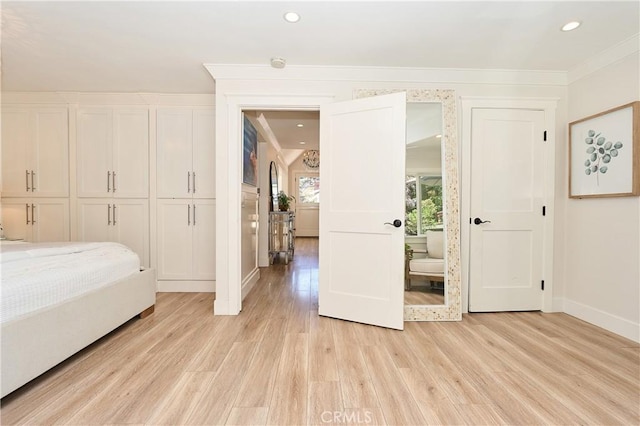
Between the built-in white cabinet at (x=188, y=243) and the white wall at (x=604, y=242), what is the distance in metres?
3.95

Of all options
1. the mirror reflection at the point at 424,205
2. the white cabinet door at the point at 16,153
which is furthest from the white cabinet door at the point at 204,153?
the mirror reflection at the point at 424,205

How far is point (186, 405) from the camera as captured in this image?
150 cm

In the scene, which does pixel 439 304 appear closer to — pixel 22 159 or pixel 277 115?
pixel 277 115

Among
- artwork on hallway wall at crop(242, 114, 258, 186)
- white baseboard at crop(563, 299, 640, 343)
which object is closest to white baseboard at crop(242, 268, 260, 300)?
artwork on hallway wall at crop(242, 114, 258, 186)

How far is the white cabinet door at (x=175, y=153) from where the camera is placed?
11.4 ft

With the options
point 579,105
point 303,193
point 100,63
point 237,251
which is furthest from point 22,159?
point 303,193

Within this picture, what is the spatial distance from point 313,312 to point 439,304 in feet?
4.06

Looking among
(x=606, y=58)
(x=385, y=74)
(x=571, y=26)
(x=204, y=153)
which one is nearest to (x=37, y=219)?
(x=204, y=153)

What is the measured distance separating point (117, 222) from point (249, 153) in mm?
1847

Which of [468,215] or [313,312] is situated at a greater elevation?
[468,215]

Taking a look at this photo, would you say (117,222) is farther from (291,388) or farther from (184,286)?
(291,388)

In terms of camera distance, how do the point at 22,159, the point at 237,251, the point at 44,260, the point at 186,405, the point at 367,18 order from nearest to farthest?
the point at 186,405 → the point at 44,260 → the point at 367,18 → the point at 237,251 → the point at 22,159

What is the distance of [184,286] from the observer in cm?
352

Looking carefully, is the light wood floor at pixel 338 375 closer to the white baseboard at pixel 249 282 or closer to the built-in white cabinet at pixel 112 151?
the white baseboard at pixel 249 282
